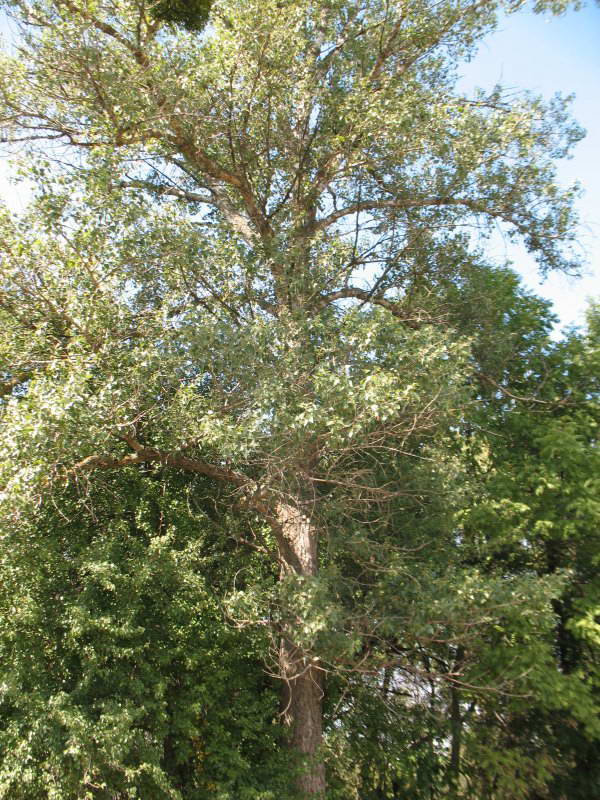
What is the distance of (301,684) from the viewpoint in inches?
302

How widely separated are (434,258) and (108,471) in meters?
4.97

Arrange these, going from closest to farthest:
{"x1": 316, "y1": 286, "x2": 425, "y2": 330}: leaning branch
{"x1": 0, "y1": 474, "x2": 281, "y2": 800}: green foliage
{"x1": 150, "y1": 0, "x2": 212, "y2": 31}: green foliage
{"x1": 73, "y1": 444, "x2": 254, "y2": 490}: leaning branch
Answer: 1. {"x1": 150, "y1": 0, "x2": 212, "y2": 31}: green foliage
2. {"x1": 0, "y1": 474, "x2": 281, "y2": 800}: green foliage
3. {"x1": 73, "y1": 444, "x2": 254, "y2": 490}: leaning branch
4. {"x1": 316, "y1": 286, "x2": 425, "y2": 330}: leaning branch

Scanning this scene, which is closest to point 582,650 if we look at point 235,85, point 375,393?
point 375,393

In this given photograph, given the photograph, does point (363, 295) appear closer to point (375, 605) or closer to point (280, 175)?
point (280, 175)

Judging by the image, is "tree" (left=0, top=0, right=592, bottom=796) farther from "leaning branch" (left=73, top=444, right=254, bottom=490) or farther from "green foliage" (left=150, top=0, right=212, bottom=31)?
"green foliage" (left=150, top=0, right=212, bottom=31)

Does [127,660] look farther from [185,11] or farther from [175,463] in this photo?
[185,11]

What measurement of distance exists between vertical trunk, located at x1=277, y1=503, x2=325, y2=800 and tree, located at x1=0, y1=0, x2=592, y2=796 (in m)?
0.03

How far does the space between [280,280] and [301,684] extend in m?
4.59

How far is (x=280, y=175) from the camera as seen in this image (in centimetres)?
923

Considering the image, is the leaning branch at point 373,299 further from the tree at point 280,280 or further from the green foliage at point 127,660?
the green foliage at point 127,660

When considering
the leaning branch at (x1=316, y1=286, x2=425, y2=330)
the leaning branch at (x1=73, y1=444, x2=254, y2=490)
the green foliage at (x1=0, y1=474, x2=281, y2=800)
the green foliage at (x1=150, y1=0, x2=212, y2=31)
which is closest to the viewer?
the green foliage at (x1=150, y1=0, x2=212, y2=31)

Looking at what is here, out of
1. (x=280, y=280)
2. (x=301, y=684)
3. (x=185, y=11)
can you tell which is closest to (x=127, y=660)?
(x=301, y=684)

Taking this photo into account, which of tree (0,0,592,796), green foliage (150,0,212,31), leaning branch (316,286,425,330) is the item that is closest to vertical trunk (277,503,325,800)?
tree (0,0,592,796)

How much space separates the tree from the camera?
21.2 ft
